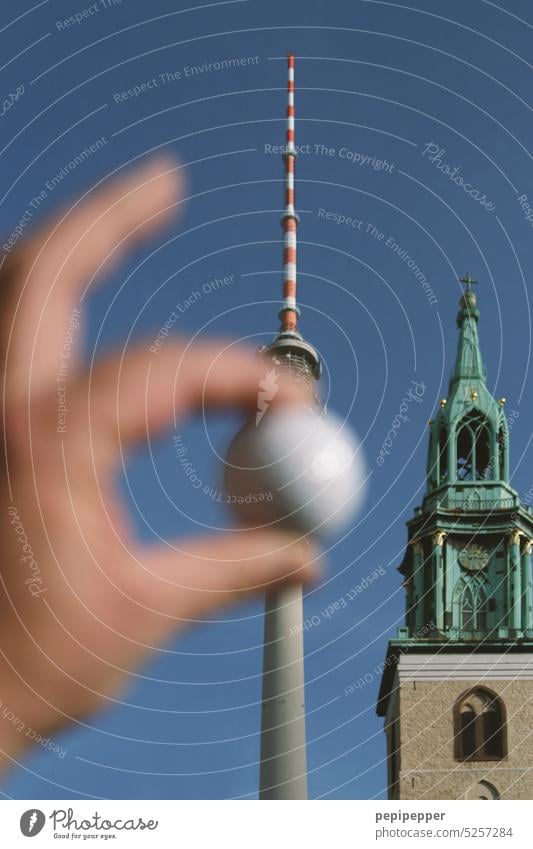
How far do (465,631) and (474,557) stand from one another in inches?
207

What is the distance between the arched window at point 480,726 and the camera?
2724 inches

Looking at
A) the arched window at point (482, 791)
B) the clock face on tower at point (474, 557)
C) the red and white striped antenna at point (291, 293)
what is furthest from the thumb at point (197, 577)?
the clock face on tower at point (474, 557)

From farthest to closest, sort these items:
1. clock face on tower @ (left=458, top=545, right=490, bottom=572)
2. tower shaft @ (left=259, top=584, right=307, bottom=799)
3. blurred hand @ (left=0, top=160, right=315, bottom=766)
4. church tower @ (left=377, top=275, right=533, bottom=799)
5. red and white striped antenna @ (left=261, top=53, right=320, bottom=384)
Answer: clock face on tower @ (left=458, top=545, right=490, bottom=572)
church tower @ (left=377, top=275, right=533, bottom=799)
tower shaft @ (left=259, top=584, right=307, bottom=799)
red and white striped antenna @ (left=261, top=53, right=320, bottom=384)
blurred hand @ (left=0, top=160, right=315, bottom=766)

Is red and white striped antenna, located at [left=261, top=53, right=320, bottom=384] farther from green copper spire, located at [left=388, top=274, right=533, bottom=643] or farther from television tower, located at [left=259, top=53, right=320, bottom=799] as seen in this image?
green copper spire, located at [left=388, top=274, right=533, bottom=643]

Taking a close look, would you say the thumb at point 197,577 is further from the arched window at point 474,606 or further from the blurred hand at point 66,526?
the arched window at point 474,606

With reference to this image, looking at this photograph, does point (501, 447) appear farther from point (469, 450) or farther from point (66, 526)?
point (66, 526)

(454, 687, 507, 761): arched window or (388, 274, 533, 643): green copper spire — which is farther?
(388, 274, 533, 643): green copper spire

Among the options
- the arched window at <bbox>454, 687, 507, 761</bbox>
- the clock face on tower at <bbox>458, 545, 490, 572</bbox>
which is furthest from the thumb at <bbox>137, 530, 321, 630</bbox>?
the clock face on tower at <bbox>458, 545, 490, 572</bbox>

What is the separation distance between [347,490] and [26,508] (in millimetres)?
49932

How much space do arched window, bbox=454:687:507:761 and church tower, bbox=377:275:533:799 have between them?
0.16 ft

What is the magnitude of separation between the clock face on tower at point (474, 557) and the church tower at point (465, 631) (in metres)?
0.05

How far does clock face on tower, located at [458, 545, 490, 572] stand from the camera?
75.8 metres

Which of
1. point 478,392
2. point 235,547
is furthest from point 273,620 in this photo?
point 235,547
